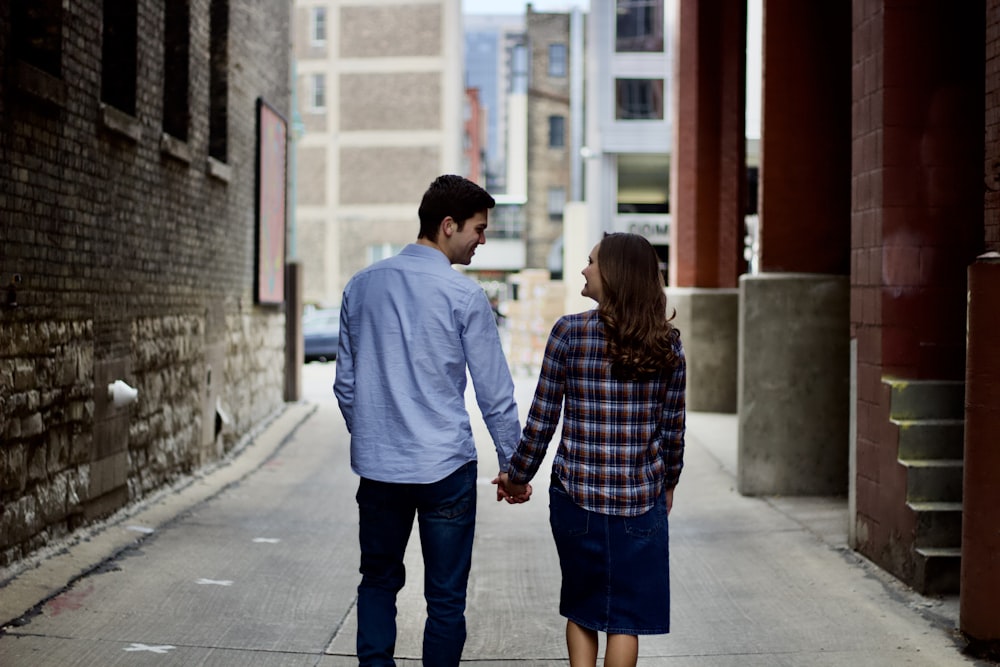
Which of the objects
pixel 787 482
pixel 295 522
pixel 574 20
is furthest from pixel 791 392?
pixel 574 20

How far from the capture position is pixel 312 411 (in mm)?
16906

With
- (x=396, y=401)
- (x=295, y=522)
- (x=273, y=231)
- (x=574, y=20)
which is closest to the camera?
(x=396, y=401)

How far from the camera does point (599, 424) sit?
13.1ft

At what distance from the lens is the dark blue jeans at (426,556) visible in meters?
4.09

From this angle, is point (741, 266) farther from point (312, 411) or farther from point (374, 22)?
point (374, 22)

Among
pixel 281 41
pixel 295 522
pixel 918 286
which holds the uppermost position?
pixel 281 41

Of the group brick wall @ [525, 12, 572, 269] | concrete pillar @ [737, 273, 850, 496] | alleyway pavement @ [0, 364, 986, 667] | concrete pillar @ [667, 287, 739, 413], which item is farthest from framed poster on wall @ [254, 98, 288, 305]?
brick wall @ [525, 12, 572, 269]

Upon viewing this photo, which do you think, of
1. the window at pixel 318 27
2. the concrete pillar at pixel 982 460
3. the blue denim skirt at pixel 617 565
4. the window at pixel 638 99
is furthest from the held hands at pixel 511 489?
the window at pixel 318 27

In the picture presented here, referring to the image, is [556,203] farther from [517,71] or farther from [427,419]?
[427,419]

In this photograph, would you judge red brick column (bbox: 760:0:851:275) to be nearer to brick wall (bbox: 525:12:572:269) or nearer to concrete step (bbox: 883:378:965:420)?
concrete step (bbox: 883:378:965:420)

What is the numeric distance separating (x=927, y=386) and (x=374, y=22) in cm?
4757

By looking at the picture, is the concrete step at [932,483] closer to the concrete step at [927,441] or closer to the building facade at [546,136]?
the concrete step at [927,441]

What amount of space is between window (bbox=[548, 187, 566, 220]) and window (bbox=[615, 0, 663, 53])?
79.5 ft

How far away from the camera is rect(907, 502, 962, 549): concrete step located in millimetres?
6527
